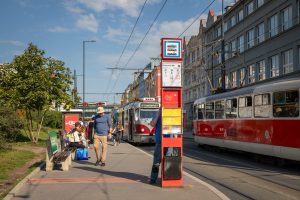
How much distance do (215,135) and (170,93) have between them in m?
11.6

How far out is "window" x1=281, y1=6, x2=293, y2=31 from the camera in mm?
33253

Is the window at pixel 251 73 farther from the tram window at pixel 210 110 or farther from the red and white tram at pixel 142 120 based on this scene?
the tram window at pixel 210 110

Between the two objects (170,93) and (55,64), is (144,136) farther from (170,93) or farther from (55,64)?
(170,93)

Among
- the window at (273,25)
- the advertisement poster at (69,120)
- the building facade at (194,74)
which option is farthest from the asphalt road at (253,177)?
the building facade at (194,74)

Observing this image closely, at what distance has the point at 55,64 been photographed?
2428 cm

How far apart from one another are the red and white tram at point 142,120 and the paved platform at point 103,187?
15.1 m

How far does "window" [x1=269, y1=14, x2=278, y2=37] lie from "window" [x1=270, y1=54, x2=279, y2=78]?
6.59 feet

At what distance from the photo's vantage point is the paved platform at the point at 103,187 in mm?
8367

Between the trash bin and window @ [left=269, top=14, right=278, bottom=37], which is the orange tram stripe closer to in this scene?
the trash bin

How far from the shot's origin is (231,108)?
18703 mm

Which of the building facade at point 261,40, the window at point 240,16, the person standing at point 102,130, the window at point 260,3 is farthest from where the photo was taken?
the window at point 240,16

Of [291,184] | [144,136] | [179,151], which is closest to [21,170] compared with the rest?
[179,151]

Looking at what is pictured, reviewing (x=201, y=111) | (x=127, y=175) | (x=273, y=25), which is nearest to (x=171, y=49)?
(x=127, y=175)

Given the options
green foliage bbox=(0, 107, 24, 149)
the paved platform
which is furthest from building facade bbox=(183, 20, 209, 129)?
the paved platform
